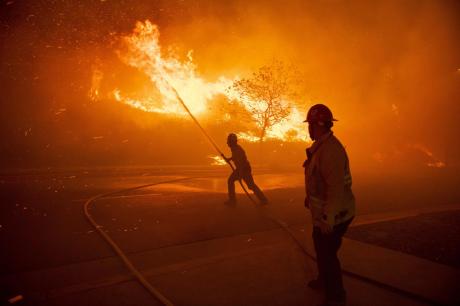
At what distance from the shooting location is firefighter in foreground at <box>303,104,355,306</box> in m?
3.62

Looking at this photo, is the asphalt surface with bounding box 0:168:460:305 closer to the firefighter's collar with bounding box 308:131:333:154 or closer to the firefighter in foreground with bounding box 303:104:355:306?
the firefighter in foreground with bounding box 303:104:355:306

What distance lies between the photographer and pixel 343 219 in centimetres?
376

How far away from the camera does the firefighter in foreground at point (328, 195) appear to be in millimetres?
3623

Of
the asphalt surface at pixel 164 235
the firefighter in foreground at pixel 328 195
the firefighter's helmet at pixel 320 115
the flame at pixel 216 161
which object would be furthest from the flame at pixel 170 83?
the firefighter in foreground at pixel 328 195

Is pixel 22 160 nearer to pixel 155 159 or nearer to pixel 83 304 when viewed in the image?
pixel 155 159

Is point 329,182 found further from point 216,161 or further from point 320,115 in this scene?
point 216,161

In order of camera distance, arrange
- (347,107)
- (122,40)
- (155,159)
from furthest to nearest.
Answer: (347,107) → (122,40) → (155,159)

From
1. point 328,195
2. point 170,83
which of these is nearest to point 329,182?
point 328,195

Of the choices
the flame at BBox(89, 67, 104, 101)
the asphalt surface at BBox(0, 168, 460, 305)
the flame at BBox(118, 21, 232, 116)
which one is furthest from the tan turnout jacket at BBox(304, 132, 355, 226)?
the flame at BBox(89, 67, 104, 101)

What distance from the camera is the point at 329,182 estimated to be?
3.64 metres

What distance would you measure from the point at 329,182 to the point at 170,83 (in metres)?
29.2

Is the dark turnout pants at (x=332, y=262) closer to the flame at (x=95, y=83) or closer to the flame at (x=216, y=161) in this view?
the flame at (x=216, y=161)

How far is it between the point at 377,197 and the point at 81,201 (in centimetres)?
897

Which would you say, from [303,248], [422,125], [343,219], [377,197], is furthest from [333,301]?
[422,125]
